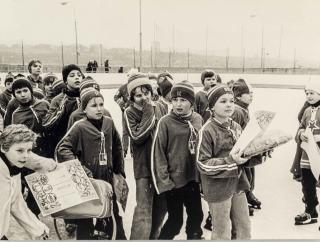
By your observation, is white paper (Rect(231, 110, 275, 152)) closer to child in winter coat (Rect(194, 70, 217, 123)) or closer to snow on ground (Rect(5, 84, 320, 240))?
snow on ground (Rect(5, 84, 320, 240))

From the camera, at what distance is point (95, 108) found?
8.82ft

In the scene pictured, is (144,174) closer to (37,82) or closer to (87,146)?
(87,146)

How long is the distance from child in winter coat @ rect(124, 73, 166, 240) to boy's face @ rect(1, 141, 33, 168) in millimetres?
704

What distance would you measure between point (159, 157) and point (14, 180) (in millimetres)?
877

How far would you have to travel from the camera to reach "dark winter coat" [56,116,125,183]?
263cm

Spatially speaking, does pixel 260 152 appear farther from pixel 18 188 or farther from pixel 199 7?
pixel 199 7

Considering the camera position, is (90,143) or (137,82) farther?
(137,82)

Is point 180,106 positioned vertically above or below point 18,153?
above

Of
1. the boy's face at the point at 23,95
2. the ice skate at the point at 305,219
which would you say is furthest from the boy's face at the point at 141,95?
the ice skate at the point at 305,219

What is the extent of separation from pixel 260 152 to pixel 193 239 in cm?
88

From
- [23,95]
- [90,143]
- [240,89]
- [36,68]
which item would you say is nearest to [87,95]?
[90,143]

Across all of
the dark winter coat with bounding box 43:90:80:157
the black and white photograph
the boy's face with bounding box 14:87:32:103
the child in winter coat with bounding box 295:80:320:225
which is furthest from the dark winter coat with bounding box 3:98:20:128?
the child in winter coat with bounding box 295:80:320:225

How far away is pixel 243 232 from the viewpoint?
7.90ft

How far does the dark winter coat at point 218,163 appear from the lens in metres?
2.28
